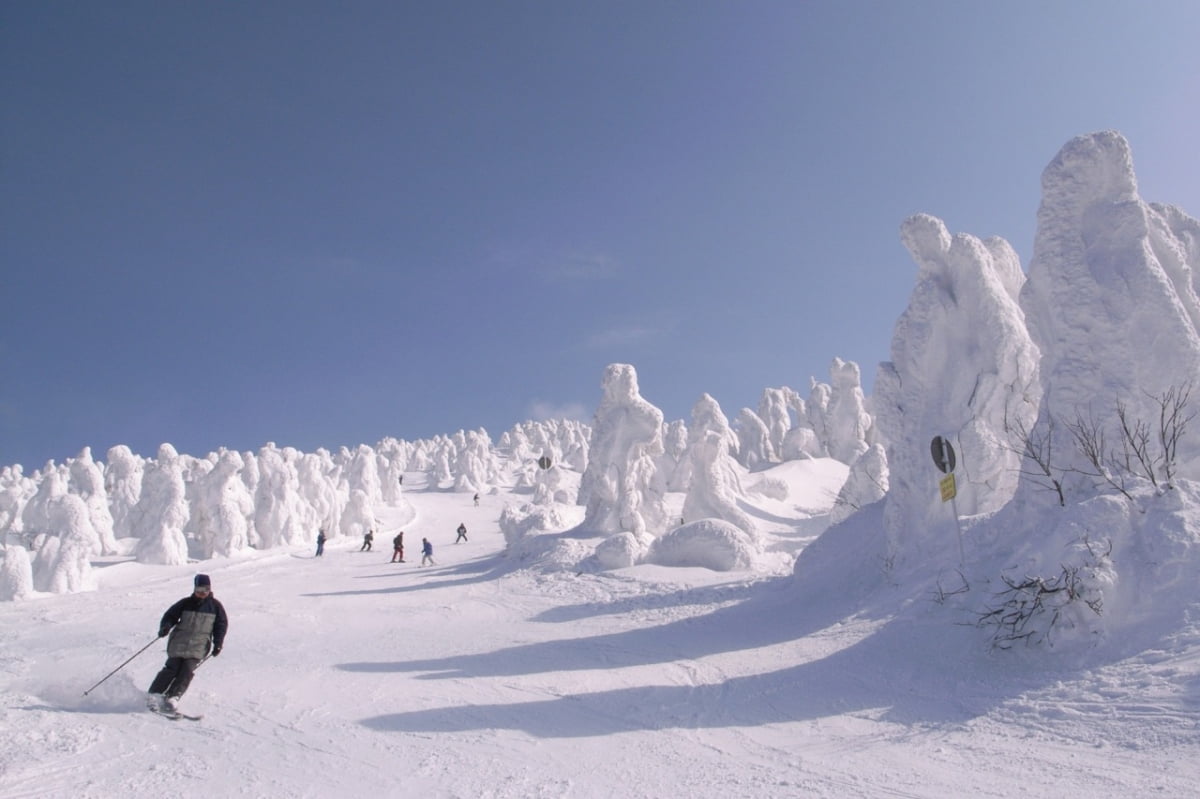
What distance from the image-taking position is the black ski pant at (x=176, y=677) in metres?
7.22

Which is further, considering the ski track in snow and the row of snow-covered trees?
the row of snow-covered trees

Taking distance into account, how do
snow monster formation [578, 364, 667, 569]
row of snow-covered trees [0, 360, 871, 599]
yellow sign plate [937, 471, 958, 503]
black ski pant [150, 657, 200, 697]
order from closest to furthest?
black ski pant [150, 657, 200, 697], yellow sign plate [937, 471, 958, 503], snow monster formation [578, 364, 667, 569], row of snow-covered trees [0, 360, 871, 599]

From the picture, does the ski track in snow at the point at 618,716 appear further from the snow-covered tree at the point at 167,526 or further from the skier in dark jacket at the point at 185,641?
the snow-covered tree at the point at 167,526

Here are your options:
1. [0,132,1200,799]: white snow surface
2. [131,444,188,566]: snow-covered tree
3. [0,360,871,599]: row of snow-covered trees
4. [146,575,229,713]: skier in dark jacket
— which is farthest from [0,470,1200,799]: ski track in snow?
[131,444,188,566]: snow-covered tree

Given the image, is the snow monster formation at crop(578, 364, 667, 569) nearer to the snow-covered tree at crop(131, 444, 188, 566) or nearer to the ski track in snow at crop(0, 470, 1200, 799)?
the ski track in snow at crop(0, 470, 1200, 799)

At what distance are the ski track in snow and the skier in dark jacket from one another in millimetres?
282

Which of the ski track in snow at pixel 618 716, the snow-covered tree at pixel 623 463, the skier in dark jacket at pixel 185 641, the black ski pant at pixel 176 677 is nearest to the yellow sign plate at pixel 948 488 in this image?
the ski track in snow at pixel 618 716

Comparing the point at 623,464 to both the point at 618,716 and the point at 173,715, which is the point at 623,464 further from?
the point at 173,715

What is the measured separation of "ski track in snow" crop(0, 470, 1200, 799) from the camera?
5418mm

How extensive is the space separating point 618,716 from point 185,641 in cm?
443

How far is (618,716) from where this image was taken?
7504 millimetres

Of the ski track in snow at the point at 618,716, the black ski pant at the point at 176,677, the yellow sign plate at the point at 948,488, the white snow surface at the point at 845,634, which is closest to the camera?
the ski track in snow at the point at 618,716

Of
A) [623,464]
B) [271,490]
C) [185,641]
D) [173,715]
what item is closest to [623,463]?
[623,464]

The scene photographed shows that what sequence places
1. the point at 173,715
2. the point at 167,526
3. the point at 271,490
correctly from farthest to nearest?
the point at 271,490 → the point at 167,526 → the point at 173,715
